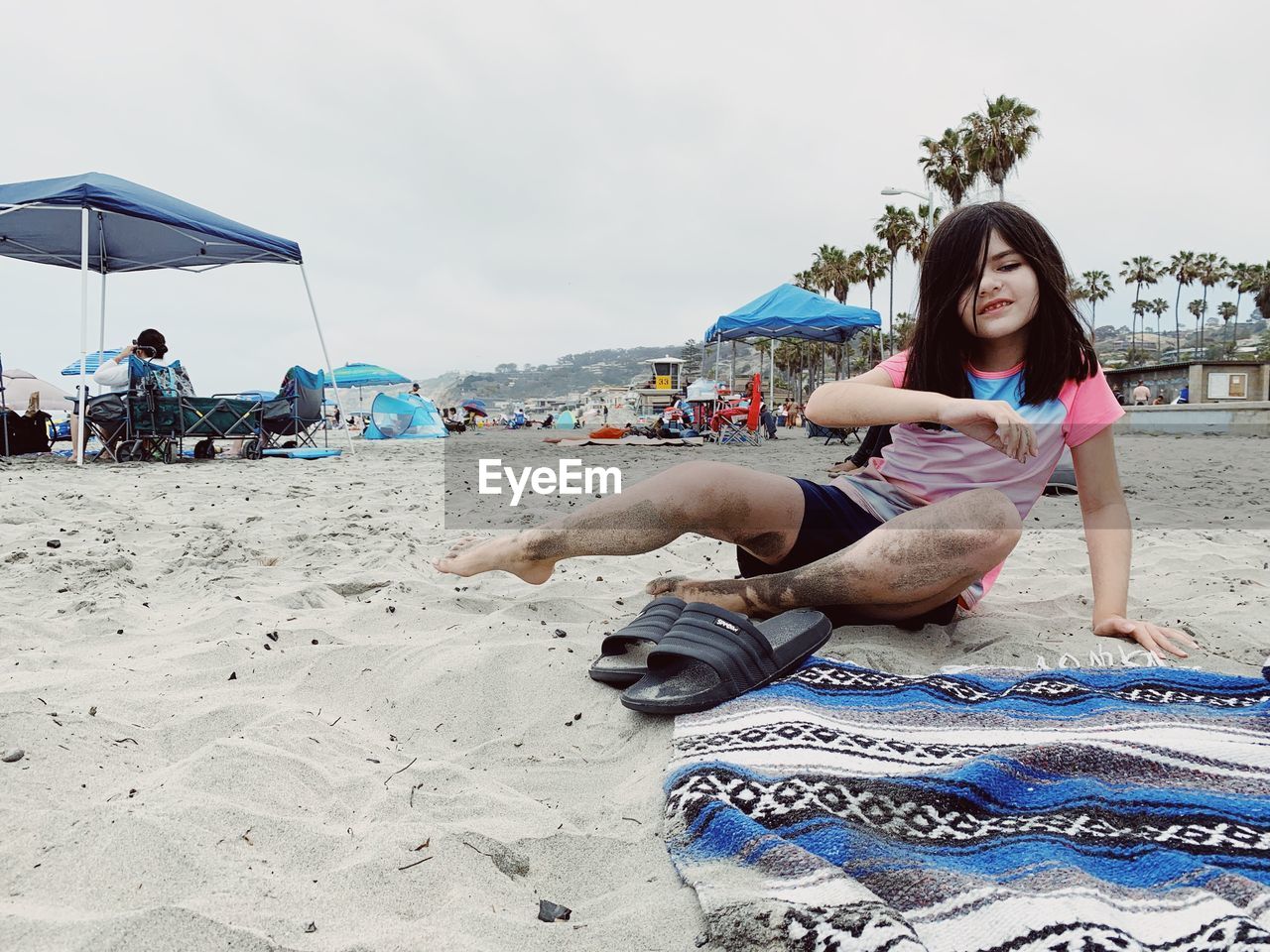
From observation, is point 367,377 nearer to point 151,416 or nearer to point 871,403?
point 151,416

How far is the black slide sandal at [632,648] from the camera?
1818 millimetres

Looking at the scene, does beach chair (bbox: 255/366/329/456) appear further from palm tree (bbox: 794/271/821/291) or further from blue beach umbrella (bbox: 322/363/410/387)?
palm tree (bbox: 794/271/821/291)

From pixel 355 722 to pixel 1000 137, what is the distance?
24534mm

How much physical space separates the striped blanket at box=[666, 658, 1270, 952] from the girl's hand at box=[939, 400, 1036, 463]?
53 centimetres

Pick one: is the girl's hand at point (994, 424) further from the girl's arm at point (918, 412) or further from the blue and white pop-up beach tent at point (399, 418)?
the blue and white pop-up beach tent at point (399, 418)

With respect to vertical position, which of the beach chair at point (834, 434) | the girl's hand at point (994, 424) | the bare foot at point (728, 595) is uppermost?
the beach chair at point (834, 434)

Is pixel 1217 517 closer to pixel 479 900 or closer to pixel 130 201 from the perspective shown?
pixel 479 900

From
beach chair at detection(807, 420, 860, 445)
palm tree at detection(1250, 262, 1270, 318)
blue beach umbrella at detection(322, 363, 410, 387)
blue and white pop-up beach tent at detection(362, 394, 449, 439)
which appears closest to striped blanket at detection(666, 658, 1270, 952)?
beach chair at detection(807, 420, 860, 445)

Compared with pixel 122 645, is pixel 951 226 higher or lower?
higher

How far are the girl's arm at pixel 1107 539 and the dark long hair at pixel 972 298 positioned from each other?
0.22m

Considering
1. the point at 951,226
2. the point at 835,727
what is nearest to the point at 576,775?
the point at 835,727

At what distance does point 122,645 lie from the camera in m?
2.05

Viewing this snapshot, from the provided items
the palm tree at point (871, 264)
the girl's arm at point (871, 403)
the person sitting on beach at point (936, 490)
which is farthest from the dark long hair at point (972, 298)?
the palm tree at point (871, 264)

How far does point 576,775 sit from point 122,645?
1.40m
